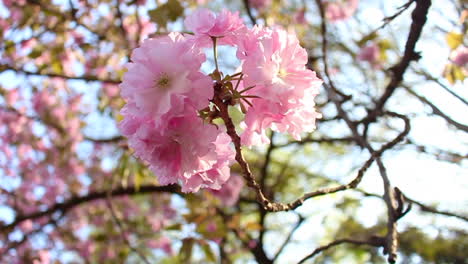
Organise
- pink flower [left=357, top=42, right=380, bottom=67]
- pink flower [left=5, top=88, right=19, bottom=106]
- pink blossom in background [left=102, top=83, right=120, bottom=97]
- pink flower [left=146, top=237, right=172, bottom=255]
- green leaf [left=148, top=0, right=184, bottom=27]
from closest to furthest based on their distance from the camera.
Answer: green leaf [left=148, top=0, right=184, bottom=27]
pink flower [left=357, top=42, right=380, bottom=67]
pink blossom in background [left=102, top=83, right=120, bottom=97]
pink flower [left=5, top=88, right=19, bottom=106]
pink flower [left=146, top=237, right=172, bottom=255]

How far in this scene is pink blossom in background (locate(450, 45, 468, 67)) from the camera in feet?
8.52

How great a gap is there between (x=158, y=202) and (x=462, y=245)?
3257 millimetres

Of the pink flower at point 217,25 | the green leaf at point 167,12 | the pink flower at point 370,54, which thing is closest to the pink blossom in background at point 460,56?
the pink flower at point 370,54

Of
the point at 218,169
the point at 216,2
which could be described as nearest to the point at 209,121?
the point at 218,169

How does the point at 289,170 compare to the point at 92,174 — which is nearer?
the point at 289,170

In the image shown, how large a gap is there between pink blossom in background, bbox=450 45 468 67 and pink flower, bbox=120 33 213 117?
206 cm

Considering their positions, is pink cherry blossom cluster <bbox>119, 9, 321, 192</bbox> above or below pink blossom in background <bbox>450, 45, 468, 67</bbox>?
below

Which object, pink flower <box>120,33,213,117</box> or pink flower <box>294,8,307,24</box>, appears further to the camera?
pink flower <box>294,8,307,24</box>

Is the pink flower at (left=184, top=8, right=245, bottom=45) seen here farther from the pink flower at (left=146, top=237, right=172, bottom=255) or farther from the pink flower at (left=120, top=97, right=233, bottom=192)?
the pink flower at (left=146, top=237, right=172, bottom=255)

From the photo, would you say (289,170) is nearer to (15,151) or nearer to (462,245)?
(462,245)

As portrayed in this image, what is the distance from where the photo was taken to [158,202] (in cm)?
559

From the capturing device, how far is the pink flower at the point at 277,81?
97 centimetres

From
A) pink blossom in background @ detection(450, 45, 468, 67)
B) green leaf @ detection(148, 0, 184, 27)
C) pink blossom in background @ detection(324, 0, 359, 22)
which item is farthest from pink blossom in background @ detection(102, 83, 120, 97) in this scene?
pink blossom in background @ detection(450, 45, 468, 67)

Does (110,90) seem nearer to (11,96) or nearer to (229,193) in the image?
(11,96)
